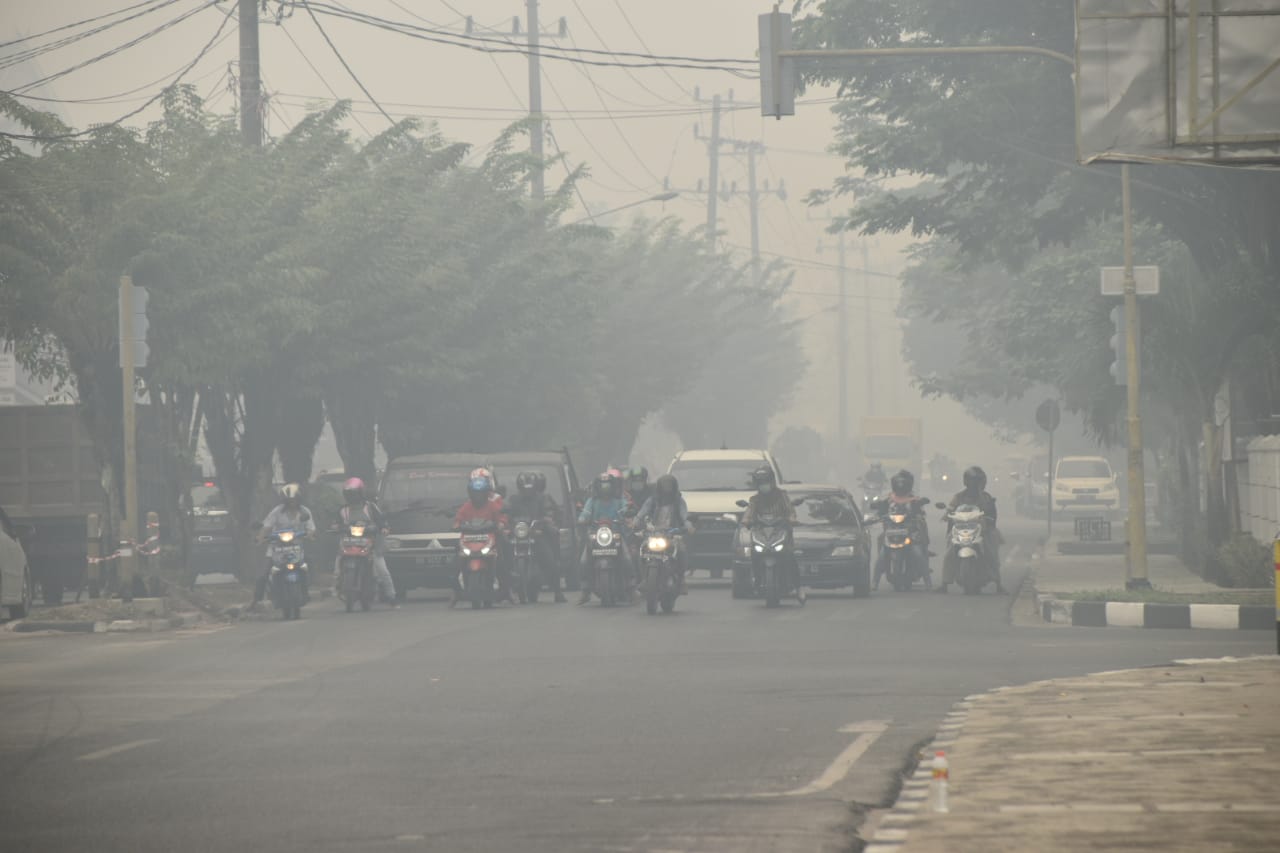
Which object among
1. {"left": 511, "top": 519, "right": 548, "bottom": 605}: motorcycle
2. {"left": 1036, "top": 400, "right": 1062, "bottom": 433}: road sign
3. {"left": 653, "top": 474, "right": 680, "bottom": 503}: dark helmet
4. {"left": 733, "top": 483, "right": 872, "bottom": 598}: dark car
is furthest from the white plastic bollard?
{"left": 1036, "top": 400, "right": 1062, "bottom": 433}: road sign

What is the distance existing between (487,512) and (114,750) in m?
14.1

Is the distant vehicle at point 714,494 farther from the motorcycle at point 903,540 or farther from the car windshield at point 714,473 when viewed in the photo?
the motorcycle at point 903,540

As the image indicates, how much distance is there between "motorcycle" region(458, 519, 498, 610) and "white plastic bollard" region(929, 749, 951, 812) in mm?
16732

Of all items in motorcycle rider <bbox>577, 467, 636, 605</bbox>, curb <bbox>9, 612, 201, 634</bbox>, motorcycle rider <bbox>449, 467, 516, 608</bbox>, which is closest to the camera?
curb <bbox>9, 612, 201, 634</bbox>

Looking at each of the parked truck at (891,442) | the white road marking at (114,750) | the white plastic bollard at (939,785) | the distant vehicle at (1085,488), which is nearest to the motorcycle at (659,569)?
the white road marking at (114,750)

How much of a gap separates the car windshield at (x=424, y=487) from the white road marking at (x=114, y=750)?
643 inches

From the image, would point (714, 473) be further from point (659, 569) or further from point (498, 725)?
point (498, 725)

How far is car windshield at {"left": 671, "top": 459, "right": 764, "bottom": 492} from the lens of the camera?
32.1 metres

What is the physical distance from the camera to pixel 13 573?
85.3ft

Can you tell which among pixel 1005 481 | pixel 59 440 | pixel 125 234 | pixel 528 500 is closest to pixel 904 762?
pixel 528 500

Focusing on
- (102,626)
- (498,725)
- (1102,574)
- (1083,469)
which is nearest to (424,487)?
(102,626)

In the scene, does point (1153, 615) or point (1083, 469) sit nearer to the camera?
point (1153, 615)

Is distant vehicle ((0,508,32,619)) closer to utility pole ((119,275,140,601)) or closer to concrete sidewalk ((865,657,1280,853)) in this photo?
utility pole ((119,275,140,601))

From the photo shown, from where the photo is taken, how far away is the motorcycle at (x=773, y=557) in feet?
82.3
